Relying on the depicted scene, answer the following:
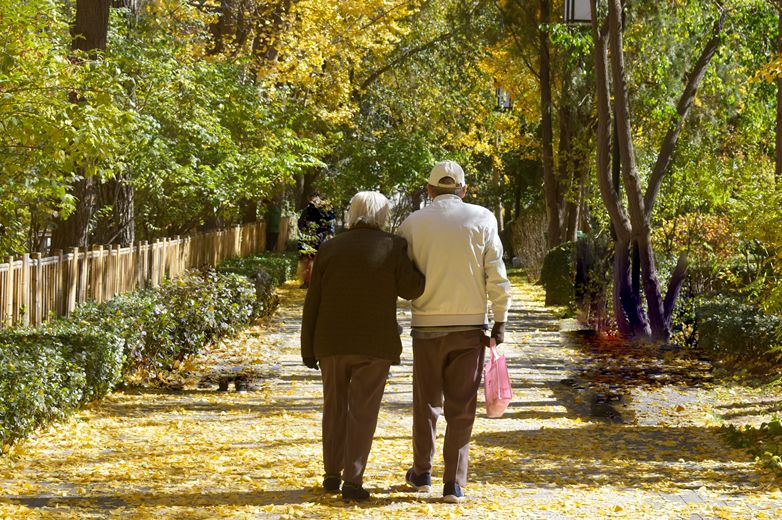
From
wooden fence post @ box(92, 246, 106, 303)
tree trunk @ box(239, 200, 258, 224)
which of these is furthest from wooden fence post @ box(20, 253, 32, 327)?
tree trunk @ box(239, 200, 258, 224)

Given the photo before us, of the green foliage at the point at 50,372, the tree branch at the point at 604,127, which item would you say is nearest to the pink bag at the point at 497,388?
the green foliage at the point at 50,372

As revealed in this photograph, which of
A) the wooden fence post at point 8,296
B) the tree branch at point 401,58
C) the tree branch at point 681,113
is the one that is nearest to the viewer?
the wooden fence post at point 8,296

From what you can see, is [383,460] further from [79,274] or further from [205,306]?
[205,306]

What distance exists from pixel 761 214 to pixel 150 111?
9.13 metres

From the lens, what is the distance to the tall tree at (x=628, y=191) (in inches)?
659

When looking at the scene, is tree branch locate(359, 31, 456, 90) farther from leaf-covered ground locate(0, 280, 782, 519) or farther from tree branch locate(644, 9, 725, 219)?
leaf-covered ground locate(0, 280, 782, 519)

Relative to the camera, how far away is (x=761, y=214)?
11.1m

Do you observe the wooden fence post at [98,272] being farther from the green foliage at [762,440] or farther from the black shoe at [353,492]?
the black shoe at [353,492]

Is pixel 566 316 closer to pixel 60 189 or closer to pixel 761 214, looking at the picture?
pixel 761 214

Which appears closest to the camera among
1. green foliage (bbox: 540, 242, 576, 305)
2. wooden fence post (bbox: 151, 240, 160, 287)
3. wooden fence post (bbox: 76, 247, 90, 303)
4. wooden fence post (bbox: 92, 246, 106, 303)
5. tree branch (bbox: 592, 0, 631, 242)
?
wooden fence post (bbox: 76, 247, 90, 303)

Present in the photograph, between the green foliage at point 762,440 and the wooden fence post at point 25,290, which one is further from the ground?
the wooden fence post at point 25,290

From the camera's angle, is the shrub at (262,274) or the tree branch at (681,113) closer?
the tree branch at (681,113)

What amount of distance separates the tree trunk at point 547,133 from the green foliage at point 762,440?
16722mm

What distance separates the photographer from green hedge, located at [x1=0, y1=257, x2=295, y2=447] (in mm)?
8859
